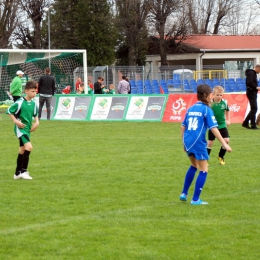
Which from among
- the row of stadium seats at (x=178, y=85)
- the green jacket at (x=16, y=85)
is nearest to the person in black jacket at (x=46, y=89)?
the green jacket at (x=16, y=85)

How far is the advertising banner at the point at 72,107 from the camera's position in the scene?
24.8 m

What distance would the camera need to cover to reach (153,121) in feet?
76.6

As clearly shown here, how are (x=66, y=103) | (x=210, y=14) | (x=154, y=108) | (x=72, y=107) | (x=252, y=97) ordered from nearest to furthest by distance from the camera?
(x=252, y=97), (x=154, y=108), (x=72, y=107), (x=66, y=103), (x=210, y=14)

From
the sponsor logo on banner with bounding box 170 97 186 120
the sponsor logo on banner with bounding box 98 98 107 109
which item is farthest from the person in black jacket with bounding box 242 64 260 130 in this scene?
the sponsor logo on banner with bounding box 98 98 107 109

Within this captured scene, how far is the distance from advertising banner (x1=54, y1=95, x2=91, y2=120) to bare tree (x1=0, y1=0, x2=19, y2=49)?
26268mm

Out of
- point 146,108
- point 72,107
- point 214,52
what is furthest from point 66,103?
point 214,52

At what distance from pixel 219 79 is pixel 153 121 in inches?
828

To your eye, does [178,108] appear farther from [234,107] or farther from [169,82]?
[169,82]

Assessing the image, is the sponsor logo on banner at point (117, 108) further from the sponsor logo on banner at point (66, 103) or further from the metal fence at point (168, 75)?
the metal fence at point (168, 75)

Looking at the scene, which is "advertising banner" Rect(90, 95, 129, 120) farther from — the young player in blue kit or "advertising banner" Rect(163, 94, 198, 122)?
the young player in blue kit

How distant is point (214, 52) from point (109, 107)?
3440 cm

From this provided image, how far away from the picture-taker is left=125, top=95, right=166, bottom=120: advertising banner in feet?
76.7

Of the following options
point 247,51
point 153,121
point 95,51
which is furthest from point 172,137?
point 247,51

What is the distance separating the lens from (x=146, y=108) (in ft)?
77.6
